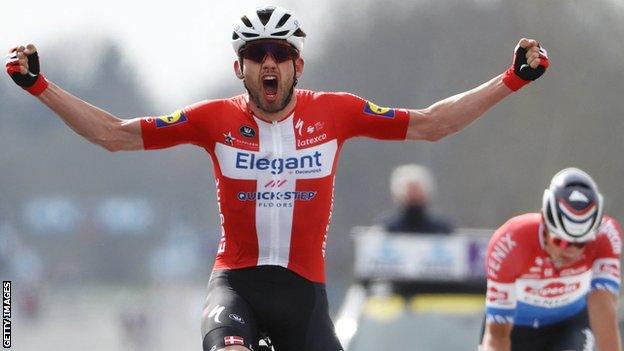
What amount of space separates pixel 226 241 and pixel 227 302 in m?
0.44

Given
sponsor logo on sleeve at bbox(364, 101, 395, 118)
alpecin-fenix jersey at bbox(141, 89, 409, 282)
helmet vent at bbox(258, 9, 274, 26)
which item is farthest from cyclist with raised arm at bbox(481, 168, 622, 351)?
helmet vent at bbox(258, 9, 274, 26)

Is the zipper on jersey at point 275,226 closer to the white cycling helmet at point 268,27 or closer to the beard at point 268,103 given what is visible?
the beard at point 268,103

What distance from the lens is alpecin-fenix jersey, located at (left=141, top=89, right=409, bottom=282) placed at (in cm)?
721

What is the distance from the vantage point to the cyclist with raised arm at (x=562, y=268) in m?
7.58

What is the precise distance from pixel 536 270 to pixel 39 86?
2.91 meters

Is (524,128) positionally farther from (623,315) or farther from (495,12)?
(623,315)

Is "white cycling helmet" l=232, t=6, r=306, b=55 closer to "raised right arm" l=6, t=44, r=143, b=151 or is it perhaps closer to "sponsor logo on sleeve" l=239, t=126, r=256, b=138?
"sponsor logo on sleeve" l=239, t=126, r=256, b=138

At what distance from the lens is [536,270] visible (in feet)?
26.4

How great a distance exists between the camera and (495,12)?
2614 centimetres

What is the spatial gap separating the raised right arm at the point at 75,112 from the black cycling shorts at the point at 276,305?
83 centimetres

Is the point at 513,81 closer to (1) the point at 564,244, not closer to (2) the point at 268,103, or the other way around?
(1) the point at 564,244

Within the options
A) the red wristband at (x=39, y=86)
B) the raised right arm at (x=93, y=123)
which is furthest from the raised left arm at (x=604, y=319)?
the red wristband at (x=39, y=86)

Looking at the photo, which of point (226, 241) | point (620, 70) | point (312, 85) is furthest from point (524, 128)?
point (226, 241)

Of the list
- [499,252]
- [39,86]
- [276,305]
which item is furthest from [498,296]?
[39,86]
